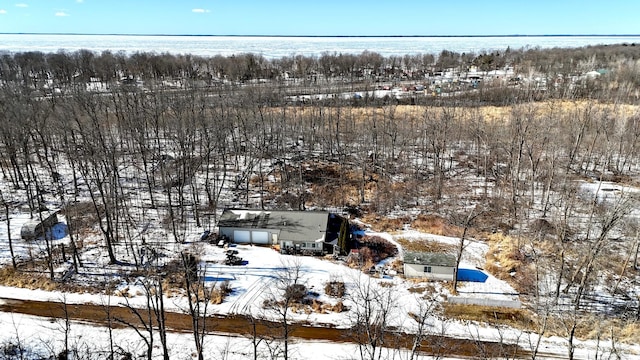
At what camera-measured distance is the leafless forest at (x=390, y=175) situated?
26656 millimetres

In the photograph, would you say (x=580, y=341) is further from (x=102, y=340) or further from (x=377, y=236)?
(x=102, y=340)

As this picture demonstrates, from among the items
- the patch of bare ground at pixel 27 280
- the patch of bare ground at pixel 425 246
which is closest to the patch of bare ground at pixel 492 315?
the patch of bare ground at pixel 425 246

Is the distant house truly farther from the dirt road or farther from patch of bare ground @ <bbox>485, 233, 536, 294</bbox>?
patch of bare ground @ <bbox>485, 233, 536, 294</bbox>

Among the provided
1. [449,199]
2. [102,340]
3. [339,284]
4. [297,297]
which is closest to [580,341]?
[339,284]

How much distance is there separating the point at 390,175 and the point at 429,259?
2047 cm

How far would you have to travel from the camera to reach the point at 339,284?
2525cm

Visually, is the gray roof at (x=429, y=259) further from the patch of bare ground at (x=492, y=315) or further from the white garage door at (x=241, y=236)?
the white garage door at (x=241, y=236)

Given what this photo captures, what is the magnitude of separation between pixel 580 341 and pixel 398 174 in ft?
92.0

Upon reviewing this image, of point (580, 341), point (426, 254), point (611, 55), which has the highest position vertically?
point (611, 55)

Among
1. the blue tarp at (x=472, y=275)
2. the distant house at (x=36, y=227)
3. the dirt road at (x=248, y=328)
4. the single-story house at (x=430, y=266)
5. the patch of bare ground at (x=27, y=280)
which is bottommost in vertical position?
the dirt road at (x=248, y=328)

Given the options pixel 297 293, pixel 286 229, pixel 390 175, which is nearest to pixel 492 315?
pixel 297 293

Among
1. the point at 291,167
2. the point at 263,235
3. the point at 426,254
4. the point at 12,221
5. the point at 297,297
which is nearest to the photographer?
the point at 297,297

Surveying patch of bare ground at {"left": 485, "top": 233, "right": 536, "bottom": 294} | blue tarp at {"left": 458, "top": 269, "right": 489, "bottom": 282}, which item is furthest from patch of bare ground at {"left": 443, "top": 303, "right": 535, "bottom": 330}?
blue tarp at {"left": 458, "top": 269, "right": 489, "bottom": 282}

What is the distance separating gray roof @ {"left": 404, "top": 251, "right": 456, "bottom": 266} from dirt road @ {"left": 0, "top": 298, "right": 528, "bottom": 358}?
5993mm
